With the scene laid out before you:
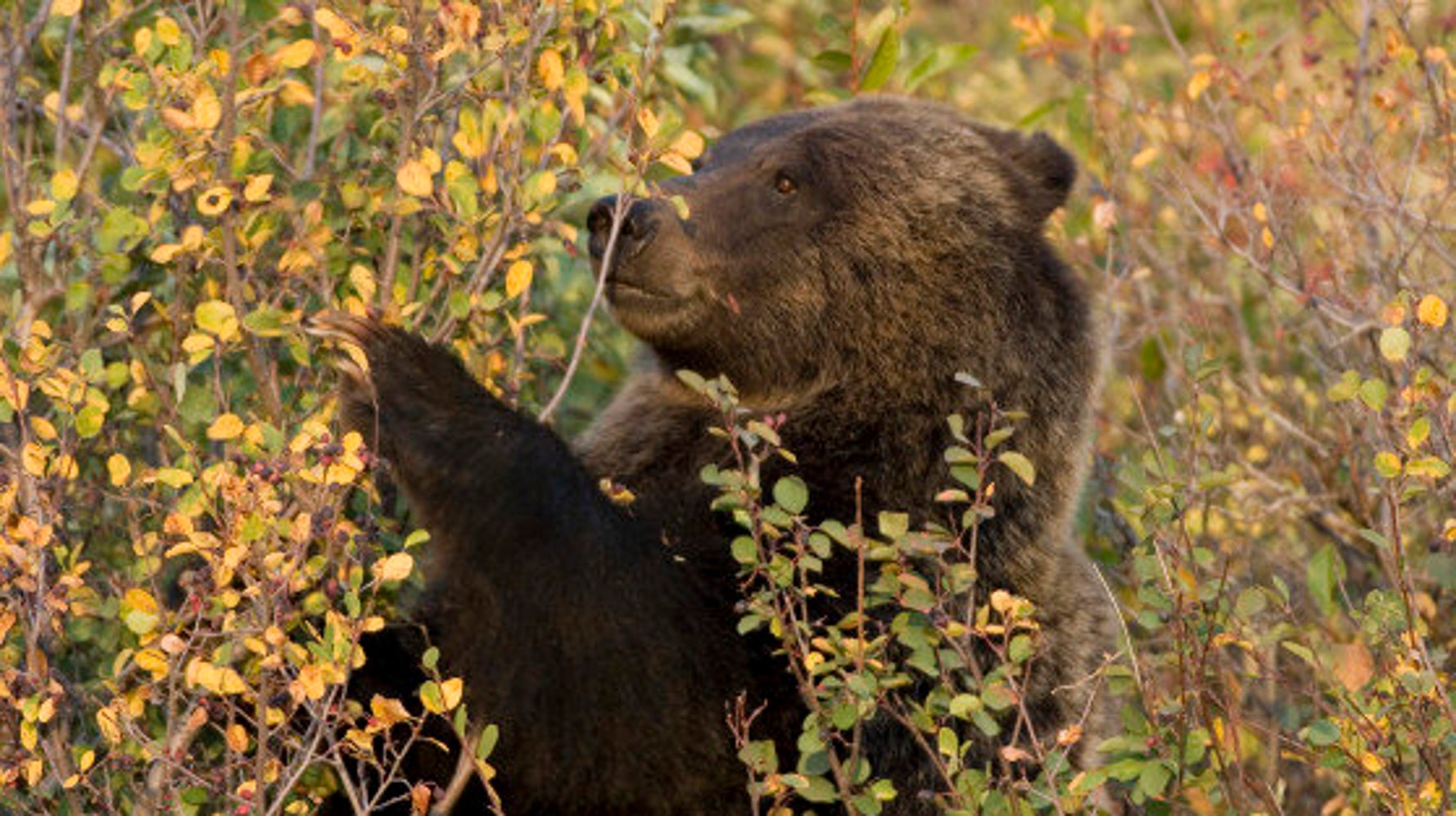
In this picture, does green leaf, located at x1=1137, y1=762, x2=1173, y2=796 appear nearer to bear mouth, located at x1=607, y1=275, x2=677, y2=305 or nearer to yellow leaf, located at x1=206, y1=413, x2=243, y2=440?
bear mouth, located at x1=607, y1=275, x2=677, y2=305

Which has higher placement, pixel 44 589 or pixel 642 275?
pixel 642 275

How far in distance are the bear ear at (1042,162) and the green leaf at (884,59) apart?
2.27 feet

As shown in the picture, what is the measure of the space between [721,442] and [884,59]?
160cm

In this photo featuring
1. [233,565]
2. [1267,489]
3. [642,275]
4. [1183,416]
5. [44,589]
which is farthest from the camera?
[1267,489]

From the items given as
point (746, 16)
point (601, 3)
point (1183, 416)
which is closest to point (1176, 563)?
point (1183, 416)

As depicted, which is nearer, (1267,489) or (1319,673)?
(1319,673)

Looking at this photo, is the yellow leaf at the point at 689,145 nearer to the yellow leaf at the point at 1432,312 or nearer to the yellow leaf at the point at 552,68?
the yellow leaf at the point at 552,68

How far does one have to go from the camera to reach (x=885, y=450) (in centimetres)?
431

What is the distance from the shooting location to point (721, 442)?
173 inches

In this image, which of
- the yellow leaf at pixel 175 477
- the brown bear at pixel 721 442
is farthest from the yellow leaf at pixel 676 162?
the yellow leaf at pixel 175 477

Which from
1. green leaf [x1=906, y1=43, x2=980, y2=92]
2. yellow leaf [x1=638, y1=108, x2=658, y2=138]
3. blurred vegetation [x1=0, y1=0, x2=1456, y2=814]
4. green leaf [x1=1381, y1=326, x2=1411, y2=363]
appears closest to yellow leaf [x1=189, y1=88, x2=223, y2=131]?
blurred vegetation [x1=0, y1=0, x2=1456, y2=814]

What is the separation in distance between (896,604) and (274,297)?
129cm

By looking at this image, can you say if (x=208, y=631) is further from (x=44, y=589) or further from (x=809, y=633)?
(x=809, y=633)

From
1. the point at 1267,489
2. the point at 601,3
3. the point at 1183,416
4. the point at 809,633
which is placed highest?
the point at 601,3
